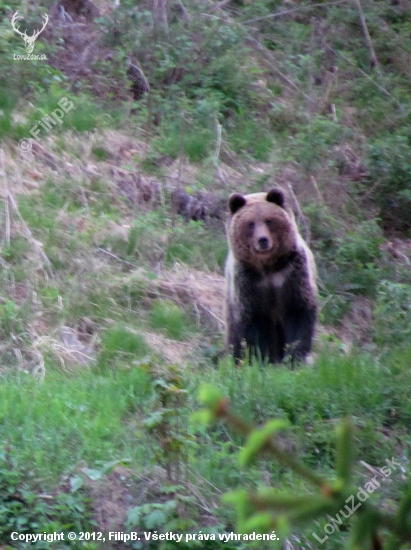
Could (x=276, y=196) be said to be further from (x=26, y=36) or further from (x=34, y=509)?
(x=26, y=36)

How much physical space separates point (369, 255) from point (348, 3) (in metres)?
5.24

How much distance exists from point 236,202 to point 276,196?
1.23 ft

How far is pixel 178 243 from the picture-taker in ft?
32.1

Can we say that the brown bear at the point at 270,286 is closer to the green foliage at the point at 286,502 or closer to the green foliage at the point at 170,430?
the green foliage at the point at 170,430

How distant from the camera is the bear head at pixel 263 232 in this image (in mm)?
7617

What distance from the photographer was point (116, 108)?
37.6 ft

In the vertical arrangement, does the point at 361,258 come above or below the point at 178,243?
below

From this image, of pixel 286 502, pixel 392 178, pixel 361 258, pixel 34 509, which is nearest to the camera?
pixel 286 502

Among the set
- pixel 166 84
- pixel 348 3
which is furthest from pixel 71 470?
pixel 348 3

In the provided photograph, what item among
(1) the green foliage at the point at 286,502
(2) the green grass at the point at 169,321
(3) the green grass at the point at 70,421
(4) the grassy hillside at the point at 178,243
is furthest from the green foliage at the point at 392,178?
(1) the green foliage at the point at 286,502

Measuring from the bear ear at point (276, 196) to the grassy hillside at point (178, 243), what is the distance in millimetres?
1207

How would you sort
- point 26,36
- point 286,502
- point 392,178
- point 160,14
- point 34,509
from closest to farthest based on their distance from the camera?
1. point 286,502
2. point 34,509
3. point 26,36
4. point 392,178
5. point 160,14

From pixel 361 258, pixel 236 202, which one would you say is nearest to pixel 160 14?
pixel 361 258

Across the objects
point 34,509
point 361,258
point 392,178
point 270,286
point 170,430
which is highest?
point 170,430
